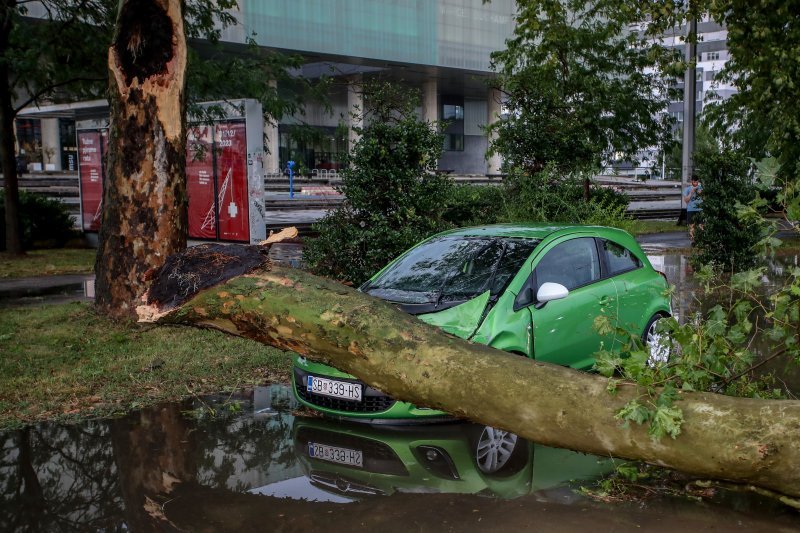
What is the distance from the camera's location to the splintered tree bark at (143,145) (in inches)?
379

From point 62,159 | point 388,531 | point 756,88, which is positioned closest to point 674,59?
point 756,88

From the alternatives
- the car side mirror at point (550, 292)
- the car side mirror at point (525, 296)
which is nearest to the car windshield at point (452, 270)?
the car side mirror at point (525, 296)

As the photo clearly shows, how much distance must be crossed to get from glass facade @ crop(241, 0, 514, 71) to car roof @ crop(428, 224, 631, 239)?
143 feet

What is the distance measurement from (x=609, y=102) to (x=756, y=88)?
424cm

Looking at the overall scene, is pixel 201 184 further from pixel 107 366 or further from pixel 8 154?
pixel 107 366

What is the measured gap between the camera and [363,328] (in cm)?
450

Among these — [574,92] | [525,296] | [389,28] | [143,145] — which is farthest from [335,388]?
[389,28]

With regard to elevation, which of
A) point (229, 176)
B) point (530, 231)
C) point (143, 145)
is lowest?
point (530, 231)

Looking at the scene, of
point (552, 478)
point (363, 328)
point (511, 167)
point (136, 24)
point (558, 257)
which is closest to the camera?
point (363, 328)

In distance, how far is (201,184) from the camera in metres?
17.8

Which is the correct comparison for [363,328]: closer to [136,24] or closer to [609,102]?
[136,24]

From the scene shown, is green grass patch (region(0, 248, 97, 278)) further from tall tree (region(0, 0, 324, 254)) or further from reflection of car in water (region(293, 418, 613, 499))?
reflection of car in water (region(293, 418, 613, 499))

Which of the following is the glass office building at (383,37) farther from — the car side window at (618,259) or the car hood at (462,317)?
the car hood at (462,317)

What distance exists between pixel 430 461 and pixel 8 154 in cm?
1521
